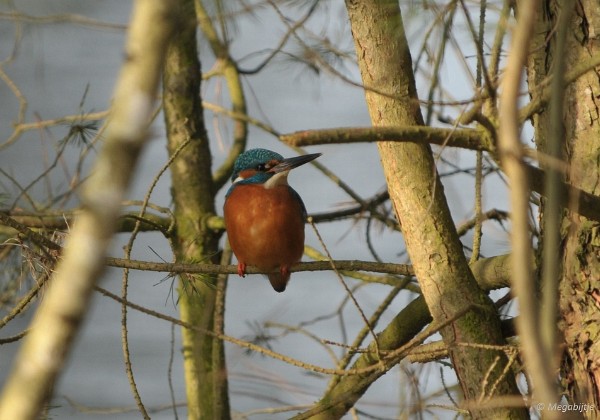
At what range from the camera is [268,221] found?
11.9 ft

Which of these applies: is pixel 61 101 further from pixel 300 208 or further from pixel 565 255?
pixel 565 255

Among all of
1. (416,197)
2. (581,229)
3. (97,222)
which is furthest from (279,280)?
(97,222)

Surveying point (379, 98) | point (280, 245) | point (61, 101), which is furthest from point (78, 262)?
point (61, 101)

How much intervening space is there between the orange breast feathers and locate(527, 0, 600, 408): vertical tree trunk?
56.1 inches

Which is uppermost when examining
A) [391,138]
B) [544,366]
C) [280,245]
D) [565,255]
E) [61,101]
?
[61,101]

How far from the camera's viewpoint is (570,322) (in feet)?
7.43

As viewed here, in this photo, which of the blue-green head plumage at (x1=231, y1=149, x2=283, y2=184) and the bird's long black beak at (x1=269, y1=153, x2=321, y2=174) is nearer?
the bird's long black beak at (x1=269, y1=153, x2=321, y2=174)

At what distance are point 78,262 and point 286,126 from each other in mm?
4548

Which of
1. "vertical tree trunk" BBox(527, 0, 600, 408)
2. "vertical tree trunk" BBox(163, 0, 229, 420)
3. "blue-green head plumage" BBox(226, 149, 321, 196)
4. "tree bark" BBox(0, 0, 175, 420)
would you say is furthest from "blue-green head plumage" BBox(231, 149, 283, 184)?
"tree bark" BBox(0, 0, 175, 420)

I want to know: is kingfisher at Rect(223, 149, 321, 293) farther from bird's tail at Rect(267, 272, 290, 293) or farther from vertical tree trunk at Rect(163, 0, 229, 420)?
vertical tree trunk at Rect(163, 0, 229, 420)

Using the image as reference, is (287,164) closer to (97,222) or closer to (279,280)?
(279,280)

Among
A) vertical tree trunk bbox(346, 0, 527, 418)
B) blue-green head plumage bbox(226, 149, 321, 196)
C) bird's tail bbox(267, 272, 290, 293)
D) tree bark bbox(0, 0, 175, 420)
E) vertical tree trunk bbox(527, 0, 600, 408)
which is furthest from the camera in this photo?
blue-green head plumage bbox(226, 149, 321, 196)

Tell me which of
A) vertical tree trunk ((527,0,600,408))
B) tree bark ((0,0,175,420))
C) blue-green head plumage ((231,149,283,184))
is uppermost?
blue-green head plumage ((231,149,283,184))

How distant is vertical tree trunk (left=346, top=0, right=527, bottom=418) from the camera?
7.84ft
